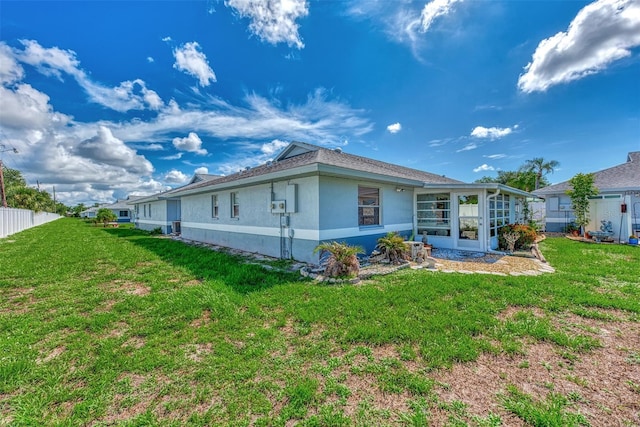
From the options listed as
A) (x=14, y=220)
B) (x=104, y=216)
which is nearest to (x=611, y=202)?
(x=14, y=220)

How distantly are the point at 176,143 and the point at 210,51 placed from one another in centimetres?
1041

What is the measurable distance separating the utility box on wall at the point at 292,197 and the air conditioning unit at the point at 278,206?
0.20 meters

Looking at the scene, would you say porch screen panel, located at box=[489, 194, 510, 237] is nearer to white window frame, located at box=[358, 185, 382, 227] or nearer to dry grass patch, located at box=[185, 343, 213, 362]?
white window frame, located at box=[358, 185, 382, 227]

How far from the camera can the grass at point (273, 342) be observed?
215 centimetres

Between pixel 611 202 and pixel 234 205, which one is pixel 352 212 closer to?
pixel 234 205

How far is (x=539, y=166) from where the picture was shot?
29453mm

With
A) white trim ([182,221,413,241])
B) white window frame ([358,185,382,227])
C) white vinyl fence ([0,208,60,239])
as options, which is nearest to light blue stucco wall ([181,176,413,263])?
white trim ([182,221,413,241])

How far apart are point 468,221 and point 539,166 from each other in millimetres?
29250

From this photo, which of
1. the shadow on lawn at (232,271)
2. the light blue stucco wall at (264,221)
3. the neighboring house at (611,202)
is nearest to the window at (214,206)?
the light blue stucco wall at (264,221)

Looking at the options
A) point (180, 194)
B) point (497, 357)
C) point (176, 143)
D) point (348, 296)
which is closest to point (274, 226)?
point (348, 296)

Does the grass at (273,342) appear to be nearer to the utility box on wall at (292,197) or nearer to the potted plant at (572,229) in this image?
the utility box on wall at (292,197)

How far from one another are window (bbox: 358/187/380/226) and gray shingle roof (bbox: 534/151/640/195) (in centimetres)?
1423

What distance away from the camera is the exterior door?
9.25m

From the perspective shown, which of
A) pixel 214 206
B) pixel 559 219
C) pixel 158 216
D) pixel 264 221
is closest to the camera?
pixel 264 221
